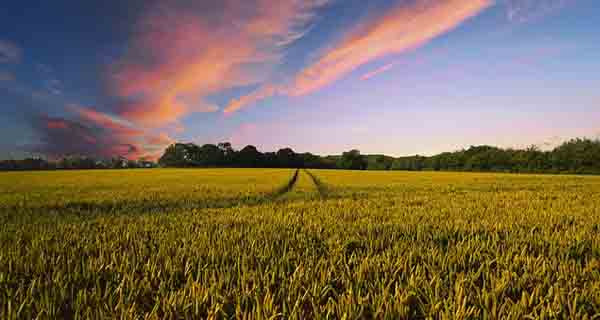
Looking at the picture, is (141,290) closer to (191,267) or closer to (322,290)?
(191,267)

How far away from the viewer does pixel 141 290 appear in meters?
1.62

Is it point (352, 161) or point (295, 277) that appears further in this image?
point (352, 161)

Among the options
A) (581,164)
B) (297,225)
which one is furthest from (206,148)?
(581,164)

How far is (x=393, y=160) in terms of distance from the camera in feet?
399

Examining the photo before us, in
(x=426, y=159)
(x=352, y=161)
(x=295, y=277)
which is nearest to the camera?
(x=295, y=277)

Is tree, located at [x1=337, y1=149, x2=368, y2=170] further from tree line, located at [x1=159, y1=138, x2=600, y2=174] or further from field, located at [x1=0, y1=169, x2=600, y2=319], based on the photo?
field, located at [x1=0, y1=169, x2=600, y2=319]

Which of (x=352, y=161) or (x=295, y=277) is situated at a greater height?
(x=352, y=161)

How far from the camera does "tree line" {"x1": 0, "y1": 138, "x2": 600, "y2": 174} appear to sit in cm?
7456

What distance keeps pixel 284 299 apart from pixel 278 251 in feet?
3.35

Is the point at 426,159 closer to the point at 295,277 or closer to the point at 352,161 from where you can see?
the point at 352,161

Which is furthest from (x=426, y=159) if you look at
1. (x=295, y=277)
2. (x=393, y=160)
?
(x=295, y=277)

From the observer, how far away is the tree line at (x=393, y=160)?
7456 cm

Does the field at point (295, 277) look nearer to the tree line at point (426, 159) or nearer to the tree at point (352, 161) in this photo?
the tree line at point (426, 159)

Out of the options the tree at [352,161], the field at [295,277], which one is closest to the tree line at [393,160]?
the tree at [352,161]
